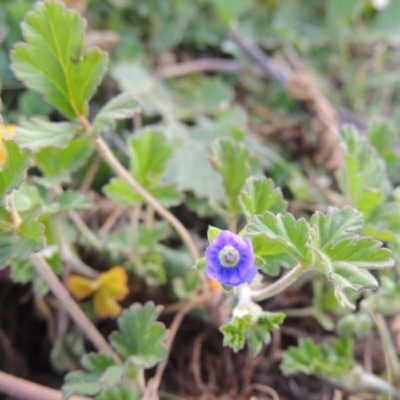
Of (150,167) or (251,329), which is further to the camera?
(150,167)

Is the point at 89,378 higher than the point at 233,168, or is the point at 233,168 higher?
the point at 233,168

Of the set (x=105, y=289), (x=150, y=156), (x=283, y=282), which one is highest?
(x=150, y=156)

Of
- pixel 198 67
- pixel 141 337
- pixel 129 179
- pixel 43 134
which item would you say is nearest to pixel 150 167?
pixel 129 179

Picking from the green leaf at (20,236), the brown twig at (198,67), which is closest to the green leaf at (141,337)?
the green leaf at (20,236)

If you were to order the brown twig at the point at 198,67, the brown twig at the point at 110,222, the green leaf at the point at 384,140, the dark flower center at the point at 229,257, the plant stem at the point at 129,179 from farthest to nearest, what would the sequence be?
the brown twig at the point at 198,67
the brown twig at the point at 110,222
the green leaf at the point at 384,140
the plant stem at the point at 129,179
the dark flower center at the point at 229,257

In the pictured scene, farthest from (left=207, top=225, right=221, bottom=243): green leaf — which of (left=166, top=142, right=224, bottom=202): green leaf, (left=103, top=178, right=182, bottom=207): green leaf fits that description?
(left=166, top=142, right=224, bottom=202): green leaf

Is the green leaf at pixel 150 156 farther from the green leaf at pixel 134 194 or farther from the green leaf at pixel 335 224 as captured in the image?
the green leaf at pixel 335 224

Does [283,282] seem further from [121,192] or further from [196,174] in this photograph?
[196,174]
